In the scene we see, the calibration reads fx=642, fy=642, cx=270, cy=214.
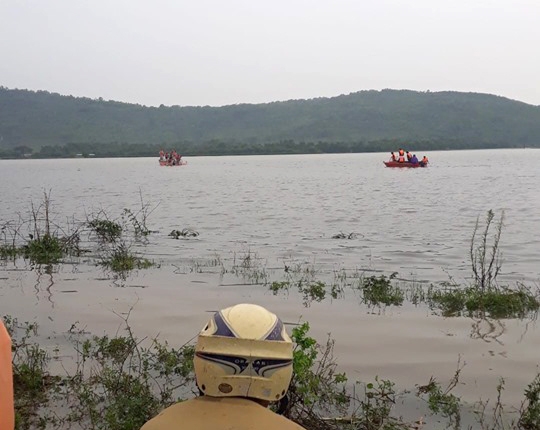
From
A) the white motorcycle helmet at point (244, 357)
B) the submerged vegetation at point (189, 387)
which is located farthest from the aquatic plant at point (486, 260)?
the white motorcycle helmet at point (244, 357)

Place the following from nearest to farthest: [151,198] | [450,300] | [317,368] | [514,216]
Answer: [317,368]
[450,300]
[514,216]
[151,198]

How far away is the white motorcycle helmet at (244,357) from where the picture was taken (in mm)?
2740

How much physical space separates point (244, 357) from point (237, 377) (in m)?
0.10

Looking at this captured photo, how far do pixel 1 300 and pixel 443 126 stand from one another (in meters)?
150

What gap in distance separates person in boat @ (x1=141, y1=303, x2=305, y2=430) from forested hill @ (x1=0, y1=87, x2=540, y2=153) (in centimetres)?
13311

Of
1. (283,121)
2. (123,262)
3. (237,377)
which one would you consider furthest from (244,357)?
(283,121)

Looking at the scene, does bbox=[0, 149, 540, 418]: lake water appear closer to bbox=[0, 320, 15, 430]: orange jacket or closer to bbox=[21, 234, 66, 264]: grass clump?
bbox=[21, 234, 66, 264]: grass clump

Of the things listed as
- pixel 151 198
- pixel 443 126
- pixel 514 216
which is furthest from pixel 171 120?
pixel 514 216

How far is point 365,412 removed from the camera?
19.0ft

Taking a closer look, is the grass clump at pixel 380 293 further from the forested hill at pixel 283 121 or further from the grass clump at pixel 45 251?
the forested hill at pixel 283 121

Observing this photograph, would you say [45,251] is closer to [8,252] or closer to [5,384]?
[8,252]

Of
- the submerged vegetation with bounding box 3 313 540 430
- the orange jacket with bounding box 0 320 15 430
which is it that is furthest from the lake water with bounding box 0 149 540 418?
the orange jacket with bounding box 0 320 15 430

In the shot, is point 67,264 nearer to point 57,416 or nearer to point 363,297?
point 363,297

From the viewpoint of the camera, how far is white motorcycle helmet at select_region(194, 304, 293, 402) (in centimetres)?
274
